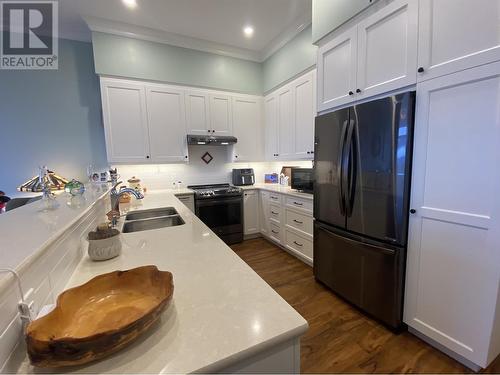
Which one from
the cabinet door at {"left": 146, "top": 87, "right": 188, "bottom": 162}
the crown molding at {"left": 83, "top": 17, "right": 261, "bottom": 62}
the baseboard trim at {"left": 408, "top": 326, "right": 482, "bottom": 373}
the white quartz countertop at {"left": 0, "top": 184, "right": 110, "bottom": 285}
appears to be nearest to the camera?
the white quartz countertop at {"left": 0, "top": 184, "right": 110, "bottom": 285}

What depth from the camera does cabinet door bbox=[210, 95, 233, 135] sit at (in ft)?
11.2

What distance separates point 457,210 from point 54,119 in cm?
424

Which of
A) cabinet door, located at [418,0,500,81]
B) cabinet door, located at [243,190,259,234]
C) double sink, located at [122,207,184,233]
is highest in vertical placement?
cabinet door, located at [418,0,500,81]

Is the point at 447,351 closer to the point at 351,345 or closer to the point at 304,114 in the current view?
the point at 351,345

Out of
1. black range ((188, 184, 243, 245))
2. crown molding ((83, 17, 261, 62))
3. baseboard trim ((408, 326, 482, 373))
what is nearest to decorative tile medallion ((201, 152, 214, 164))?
black range ((188, 184, 243, 245))

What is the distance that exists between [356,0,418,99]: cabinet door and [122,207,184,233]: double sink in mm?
1769

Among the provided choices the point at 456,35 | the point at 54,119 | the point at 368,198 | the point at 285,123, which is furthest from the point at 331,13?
the point at 54,119

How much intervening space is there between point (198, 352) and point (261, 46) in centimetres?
380

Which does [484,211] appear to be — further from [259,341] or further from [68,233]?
[68,233]

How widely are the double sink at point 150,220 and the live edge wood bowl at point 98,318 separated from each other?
0.95 metres

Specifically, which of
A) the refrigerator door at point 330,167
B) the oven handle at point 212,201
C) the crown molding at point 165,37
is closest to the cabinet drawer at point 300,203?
the refrigerator door at point 330,167

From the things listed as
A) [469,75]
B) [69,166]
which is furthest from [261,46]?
[69,166]

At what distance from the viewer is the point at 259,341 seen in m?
0.55

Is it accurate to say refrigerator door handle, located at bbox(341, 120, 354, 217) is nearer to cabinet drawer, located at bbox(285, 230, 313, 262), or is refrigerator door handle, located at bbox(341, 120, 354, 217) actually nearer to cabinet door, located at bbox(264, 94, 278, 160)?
cabinet drawer, located at bbox(285, 230, 313, 262)
